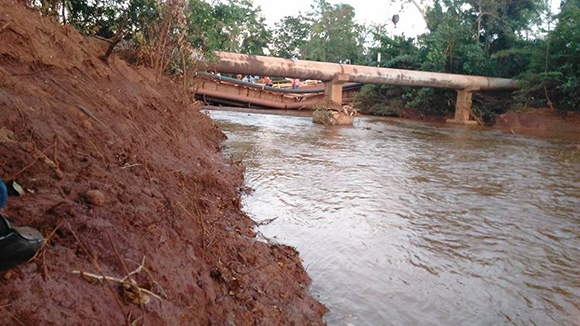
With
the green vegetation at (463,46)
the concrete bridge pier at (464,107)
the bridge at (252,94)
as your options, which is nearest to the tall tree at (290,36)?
the green vegetation at (463,46)

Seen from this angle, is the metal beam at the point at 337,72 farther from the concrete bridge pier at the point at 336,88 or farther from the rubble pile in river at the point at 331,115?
the rubble pile in river at the point at 331,115

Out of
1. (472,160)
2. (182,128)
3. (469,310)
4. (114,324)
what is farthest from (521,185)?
(114,324)

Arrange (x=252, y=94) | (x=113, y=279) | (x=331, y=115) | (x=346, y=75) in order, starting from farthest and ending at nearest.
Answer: (x=252, y=94) → (x=346, y=75) → (x=331, y=115) → (x=113, y=279)

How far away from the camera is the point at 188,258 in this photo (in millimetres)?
1957

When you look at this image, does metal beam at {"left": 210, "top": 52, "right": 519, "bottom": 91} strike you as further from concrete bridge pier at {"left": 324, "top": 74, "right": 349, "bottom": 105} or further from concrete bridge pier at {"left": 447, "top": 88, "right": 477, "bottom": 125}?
concrete bridge pier at {"left": 447, "top": 88, "right": 477, "bottom": 125}

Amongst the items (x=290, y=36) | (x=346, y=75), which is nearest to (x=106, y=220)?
(x=346, y=75)

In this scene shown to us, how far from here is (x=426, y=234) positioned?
3455mm

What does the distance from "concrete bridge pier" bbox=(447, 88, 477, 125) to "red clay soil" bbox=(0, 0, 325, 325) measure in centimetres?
1771

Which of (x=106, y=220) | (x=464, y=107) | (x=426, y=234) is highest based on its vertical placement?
(x=464, y=107)

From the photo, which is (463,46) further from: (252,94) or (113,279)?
(113,279)

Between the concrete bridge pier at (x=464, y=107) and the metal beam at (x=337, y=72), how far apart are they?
0.88 ft

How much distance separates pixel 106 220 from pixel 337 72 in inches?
591

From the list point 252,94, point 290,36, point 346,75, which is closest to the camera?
point 346,75

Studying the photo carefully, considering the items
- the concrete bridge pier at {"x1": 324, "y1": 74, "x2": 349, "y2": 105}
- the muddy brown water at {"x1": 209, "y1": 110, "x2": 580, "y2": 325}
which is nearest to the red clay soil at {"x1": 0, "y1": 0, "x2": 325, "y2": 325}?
the muddy brown water at {"x1": 209, "y1": 110, "x2": 580, "y2": 325}
